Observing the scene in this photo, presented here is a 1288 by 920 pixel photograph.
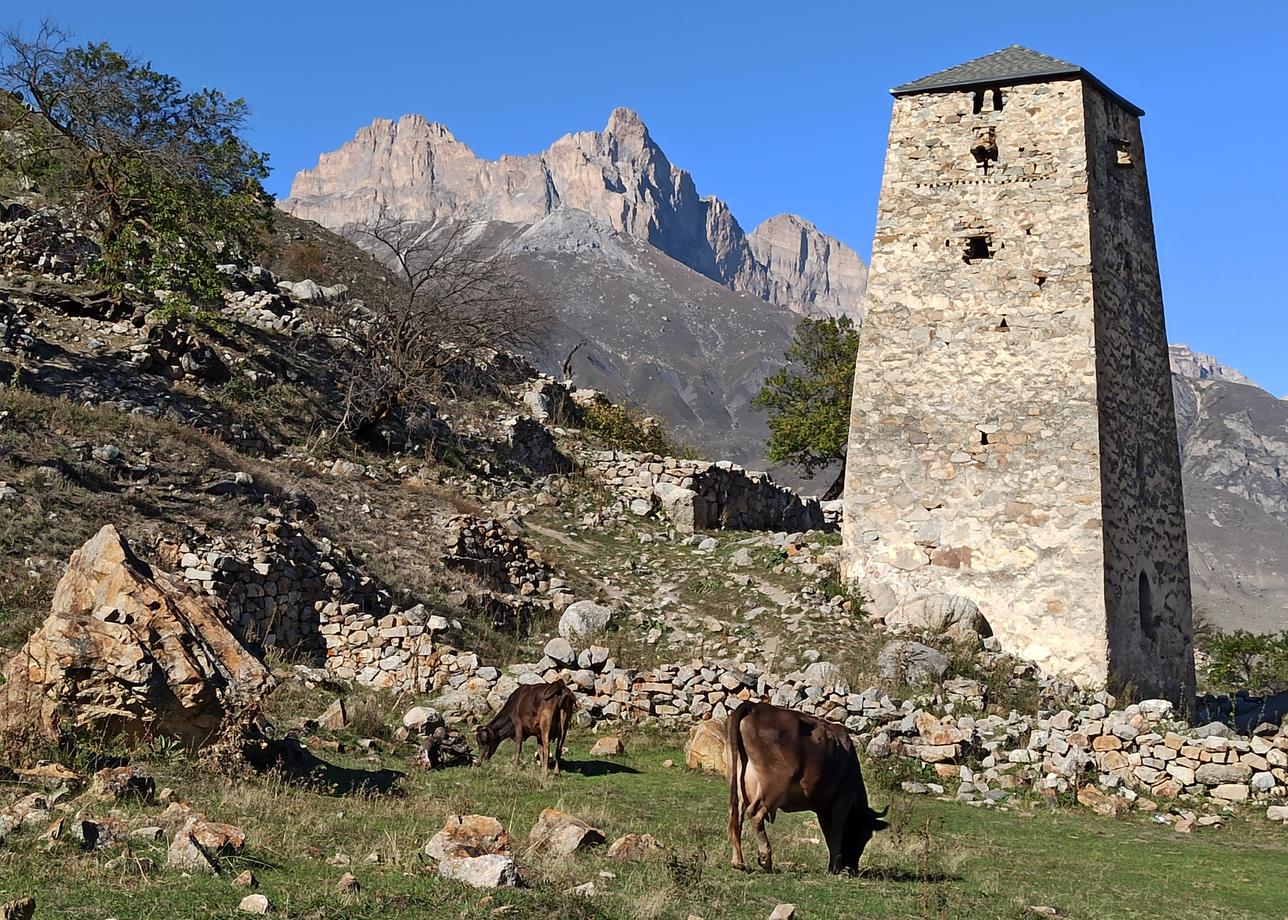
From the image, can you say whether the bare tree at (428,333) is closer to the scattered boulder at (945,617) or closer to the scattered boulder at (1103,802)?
the scattered boulder at (945,617)

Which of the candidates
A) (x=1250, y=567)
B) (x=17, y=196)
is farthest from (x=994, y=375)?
(x=1250, y=567)

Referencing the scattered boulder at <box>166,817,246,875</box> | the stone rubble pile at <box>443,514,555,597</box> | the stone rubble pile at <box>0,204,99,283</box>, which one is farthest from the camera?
the stone rubble pile at <box>0,204,99,283</box>

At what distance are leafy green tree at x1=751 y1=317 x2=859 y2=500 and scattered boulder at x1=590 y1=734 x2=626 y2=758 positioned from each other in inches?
807

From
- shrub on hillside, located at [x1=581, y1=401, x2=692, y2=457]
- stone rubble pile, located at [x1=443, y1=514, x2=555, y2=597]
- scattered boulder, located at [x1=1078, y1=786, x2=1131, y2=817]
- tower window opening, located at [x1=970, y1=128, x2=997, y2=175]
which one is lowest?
scattered boulder, located at [x1=1078, y1=786, x2=1131, y2=817]

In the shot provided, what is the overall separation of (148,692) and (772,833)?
482 cm

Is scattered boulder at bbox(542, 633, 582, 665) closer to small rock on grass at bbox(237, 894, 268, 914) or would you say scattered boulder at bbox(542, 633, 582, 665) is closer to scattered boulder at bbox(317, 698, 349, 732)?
scattered boulder at bbox(317, 698, 349, 732)

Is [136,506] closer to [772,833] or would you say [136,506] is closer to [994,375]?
[772,833]

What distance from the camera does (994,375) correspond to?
1723 centimetres

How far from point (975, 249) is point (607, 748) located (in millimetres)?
9317

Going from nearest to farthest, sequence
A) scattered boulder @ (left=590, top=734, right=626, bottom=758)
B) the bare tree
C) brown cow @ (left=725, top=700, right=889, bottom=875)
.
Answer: brown cow @ (left=725, top=700, right=889, bottom=875) → scattered boulder @ (left=590, top=734, right=626, bottom=758) → the bare tree

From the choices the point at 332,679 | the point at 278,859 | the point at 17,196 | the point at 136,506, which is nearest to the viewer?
the point at 278,859

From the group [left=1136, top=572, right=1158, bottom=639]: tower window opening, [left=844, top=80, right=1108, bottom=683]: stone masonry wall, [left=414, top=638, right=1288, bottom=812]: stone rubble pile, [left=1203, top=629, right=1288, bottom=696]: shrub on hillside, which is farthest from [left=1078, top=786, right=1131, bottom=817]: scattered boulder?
[left=1203, top=629, right=1288, bottom=696]: shrub on hillside

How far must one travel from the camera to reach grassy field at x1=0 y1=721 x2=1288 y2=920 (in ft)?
19.3

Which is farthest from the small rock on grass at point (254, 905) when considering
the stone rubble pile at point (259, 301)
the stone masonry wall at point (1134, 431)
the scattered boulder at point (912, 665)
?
the stone rubble pile at point (259, 301)
